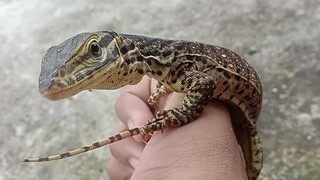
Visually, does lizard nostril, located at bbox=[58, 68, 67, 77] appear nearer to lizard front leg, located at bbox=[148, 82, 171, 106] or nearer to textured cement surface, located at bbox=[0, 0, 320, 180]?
lizard front leg, located at bbox=[148, 82, 171, 106]

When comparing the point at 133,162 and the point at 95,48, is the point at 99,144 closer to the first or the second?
the point at 95,48

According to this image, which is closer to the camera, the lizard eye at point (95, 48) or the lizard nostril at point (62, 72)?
the lizard nostril at point (62, 72)

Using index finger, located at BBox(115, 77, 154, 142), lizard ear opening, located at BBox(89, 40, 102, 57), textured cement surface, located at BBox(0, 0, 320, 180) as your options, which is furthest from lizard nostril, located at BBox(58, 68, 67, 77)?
textured cement surface, located at BBox(0, 0, 320, 180)

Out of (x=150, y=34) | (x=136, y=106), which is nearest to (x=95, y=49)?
(x=136, y=106)

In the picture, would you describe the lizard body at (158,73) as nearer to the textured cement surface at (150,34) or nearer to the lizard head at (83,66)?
the lizard head at (83,66)

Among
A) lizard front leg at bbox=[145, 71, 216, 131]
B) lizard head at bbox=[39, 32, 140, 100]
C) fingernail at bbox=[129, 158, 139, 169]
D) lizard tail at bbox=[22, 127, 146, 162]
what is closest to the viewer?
lizard head at bbox=[39, 32, 140, 100]

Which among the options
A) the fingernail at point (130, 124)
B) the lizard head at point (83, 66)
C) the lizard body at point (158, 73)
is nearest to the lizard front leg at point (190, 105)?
the lizard body at point (158, 73)

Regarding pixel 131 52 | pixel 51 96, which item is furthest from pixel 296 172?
pixel 51 96
